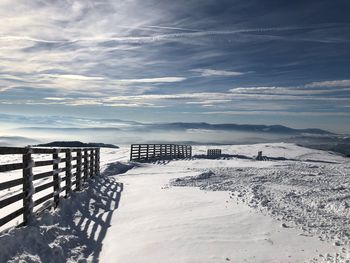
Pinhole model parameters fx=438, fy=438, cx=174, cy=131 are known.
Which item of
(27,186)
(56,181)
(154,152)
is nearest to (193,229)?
(27,186)

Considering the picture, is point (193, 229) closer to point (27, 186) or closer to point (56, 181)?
point (27, 186)

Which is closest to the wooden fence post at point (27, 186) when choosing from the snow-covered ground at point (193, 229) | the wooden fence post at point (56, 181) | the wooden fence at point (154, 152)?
the snow-covered ground at point (193, 229)

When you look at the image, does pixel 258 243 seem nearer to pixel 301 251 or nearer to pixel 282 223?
pixel 301 251

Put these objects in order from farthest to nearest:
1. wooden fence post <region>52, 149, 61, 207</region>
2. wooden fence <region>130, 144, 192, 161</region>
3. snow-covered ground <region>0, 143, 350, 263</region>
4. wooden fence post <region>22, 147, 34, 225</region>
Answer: wooden fence <region>130, 144, 192, 161</region>
wooden fence post <region>52, 149, 61, 207</region>
wooden fence post <region>22, 147, 34, 225</region>
snow-covered ground <region>0, 143, 350, 263</region>

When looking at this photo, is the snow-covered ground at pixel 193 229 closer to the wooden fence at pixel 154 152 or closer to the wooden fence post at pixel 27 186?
the wooden fence post at pixel 27 186

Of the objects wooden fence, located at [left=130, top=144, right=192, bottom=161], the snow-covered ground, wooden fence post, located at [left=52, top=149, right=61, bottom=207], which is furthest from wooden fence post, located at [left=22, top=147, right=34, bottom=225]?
wooden fence, located at [left=130, top=144, right=192, bottom=161]

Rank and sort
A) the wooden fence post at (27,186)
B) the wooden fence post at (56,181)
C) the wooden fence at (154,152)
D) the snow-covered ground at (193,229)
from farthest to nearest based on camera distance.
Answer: the wooden fence at (154,152) < the wooden fence post at (56,181) < the wooden fence post at (27,186) < the snow-covered ground at (193,229)

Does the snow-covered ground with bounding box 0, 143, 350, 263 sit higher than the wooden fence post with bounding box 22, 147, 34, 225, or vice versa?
the wooden fence post with bounding box 22, 147, 34, 225

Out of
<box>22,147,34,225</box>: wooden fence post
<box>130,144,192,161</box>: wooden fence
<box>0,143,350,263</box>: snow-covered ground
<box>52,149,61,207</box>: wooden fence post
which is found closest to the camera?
<box>0,143,350,263</box>: snow-covered ground

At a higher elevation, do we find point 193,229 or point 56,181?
point 56,181

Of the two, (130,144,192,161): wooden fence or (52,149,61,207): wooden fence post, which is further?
(130,144,192,161): wooden fence

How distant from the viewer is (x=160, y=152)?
47188 mm

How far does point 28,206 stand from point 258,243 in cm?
458

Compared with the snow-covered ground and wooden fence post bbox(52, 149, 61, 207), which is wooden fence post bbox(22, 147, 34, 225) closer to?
the snow-covered ground
